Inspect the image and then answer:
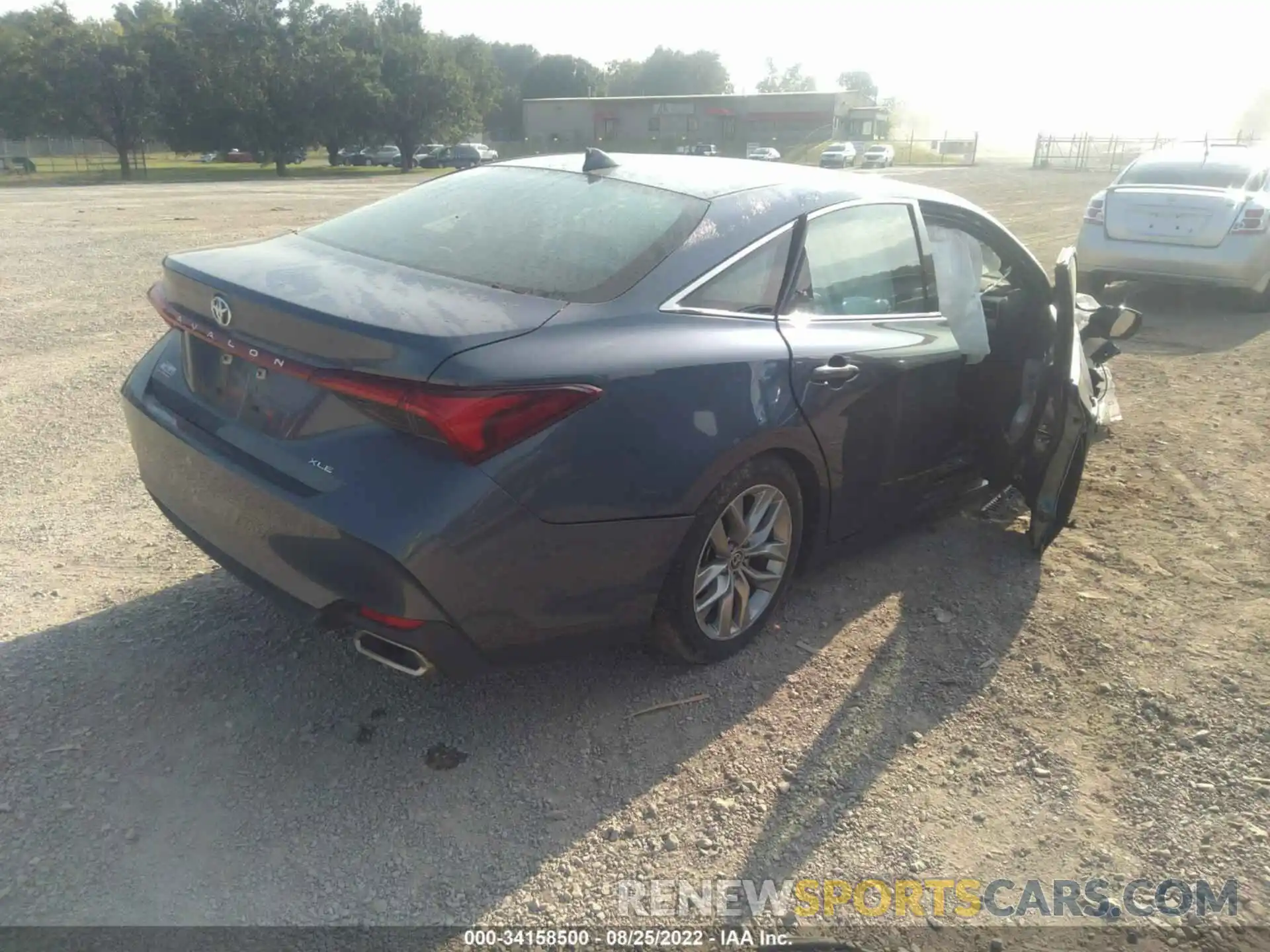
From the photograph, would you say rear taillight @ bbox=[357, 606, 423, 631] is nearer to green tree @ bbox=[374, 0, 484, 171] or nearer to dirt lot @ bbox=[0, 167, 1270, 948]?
dirt lot @ bbox=[0, 167, 1270, 948]

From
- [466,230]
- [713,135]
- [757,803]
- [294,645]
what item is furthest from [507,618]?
[713,135]

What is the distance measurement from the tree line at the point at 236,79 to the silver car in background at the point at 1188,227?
4406 centimetres

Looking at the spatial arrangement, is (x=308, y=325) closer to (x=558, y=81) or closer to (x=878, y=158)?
(x=878, y=158)

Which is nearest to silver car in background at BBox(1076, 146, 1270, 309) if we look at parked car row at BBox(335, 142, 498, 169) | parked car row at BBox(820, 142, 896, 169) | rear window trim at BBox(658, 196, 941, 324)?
rear window trim at BBox(658, 196, 941, 324)

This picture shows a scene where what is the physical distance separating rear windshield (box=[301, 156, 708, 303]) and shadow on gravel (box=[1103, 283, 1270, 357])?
6.15 meters

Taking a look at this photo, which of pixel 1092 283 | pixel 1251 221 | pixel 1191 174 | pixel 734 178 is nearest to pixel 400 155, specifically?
pixel 1092 283

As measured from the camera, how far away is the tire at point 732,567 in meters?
3.06

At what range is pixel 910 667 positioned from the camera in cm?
347

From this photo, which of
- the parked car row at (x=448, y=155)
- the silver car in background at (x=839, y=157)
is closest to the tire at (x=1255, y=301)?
the parked car row at (x=448, y=155)

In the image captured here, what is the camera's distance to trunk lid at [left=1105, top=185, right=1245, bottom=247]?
8.98 metres

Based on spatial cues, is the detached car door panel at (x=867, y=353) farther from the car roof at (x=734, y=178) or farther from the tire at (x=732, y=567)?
the tire at (x=732, y=567)

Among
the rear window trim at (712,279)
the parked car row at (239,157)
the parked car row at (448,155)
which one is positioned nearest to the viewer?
the rear window trim at (712,279)

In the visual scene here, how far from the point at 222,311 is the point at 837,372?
75.7 inches

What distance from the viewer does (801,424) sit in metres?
3.24
